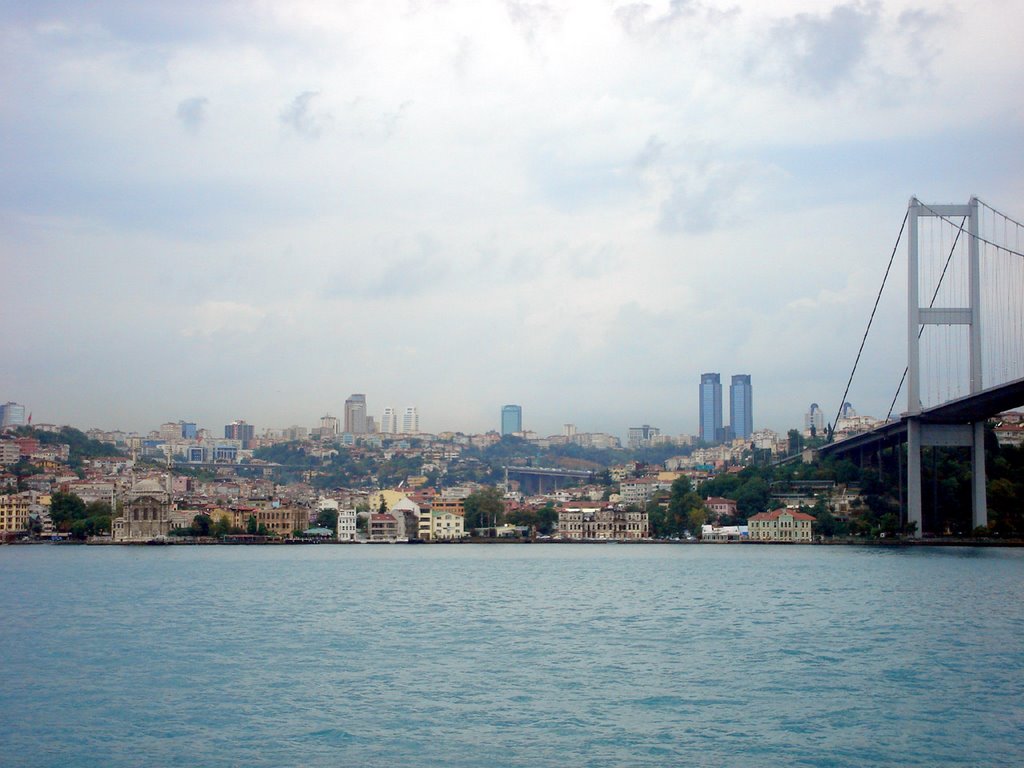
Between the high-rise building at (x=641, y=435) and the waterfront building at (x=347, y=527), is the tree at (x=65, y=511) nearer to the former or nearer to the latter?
the waterfront building at (x=347, y=527)

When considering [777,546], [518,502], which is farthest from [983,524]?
[518,502]

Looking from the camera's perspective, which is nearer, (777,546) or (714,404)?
(777,546)

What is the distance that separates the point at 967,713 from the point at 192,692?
553 cm

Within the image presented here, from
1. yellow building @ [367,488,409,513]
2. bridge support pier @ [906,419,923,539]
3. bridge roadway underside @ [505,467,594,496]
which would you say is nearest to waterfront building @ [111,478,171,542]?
yellow building @ [367,488,409,513]

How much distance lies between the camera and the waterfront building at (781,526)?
39250 mm

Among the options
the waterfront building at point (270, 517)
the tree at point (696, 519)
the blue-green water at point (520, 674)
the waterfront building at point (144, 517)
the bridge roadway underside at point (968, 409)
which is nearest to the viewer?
the blue-green water at point (520, 674)

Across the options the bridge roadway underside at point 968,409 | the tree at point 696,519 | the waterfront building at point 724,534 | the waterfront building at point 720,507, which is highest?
the bridge roadway underside at point 968,409

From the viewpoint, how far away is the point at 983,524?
29.0 m

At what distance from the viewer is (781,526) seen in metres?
39.9

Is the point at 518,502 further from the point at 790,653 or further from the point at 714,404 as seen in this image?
the point at 714,404

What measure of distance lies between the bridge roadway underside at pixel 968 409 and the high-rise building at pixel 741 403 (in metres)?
96.6

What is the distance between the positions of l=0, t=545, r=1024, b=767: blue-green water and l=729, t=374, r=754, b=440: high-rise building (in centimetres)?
11104

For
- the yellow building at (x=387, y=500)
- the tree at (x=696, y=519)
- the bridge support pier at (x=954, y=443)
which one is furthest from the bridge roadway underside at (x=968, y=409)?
the yellow building at (x=387, y=500)

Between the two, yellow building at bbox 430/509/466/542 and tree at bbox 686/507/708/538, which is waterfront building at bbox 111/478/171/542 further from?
tree at bbox 686/507/708/538
